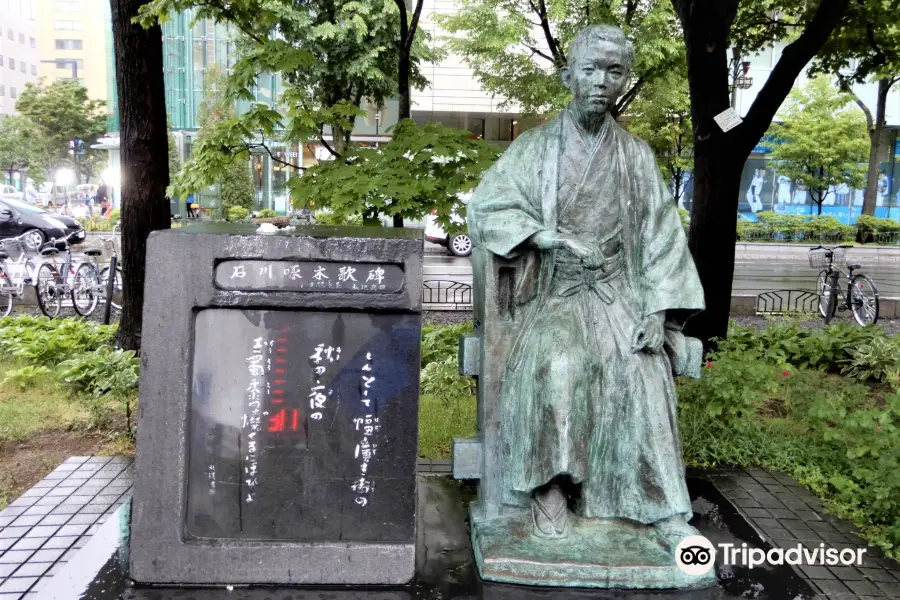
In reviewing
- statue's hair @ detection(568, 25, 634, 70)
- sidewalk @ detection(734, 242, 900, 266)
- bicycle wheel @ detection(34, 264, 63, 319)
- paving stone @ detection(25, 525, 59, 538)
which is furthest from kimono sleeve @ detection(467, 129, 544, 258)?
sidewalk @ detection(734, 242, 900, 266)

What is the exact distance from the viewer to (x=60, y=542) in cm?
375

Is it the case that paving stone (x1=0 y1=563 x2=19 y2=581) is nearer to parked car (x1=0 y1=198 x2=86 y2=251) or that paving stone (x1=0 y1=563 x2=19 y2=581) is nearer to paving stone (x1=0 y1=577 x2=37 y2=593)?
paving stone (x1=0 y1=577 x2=37 y2=593)

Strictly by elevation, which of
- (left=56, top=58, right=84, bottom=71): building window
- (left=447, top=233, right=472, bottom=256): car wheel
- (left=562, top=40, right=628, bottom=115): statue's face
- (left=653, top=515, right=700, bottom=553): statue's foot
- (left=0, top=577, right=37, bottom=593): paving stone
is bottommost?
(left=0, top=577, right=37, bottom=593): paving stone

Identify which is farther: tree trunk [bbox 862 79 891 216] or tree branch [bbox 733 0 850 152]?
tree trunk [bbox 862 79 891 216]

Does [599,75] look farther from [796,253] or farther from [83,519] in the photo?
[796,253]

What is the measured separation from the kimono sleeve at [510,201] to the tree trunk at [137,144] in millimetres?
4832

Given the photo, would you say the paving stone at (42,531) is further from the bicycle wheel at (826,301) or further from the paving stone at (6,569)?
the bicycle wheel at (826,301)

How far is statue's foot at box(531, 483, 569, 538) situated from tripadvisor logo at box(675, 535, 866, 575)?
0.49 m

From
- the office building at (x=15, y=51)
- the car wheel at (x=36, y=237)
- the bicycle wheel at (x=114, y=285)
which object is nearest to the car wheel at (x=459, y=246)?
the bicycle wheel at (x=114, y=285)

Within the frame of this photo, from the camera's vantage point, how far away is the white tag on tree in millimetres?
7258

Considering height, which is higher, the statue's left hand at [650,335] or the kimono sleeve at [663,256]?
the kimono sleeve at [663,256]

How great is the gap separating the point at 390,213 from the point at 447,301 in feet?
17.7

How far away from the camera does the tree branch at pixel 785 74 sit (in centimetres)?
732

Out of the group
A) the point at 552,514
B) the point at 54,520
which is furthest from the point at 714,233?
the point at 54,520
